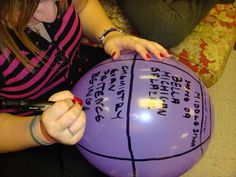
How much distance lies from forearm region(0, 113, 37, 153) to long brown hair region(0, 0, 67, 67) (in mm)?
148

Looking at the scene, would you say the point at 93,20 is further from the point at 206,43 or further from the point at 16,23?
the point at 206,43

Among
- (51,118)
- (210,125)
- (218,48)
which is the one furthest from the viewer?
(218,48)

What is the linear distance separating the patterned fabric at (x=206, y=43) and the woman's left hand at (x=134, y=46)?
1.37 ft

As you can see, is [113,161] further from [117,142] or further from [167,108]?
[167,108]

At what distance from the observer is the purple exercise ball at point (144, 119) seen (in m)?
0.83

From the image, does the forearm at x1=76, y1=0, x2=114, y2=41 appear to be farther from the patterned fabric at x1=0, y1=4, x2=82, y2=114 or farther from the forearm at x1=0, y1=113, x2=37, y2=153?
the forearm at x1=0, y1=113, x2=37, y2=153

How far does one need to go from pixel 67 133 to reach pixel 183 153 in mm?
304

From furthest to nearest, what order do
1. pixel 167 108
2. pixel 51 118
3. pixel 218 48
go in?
1. pixel 218 48
2. pixel 167 108
3. pixel 51 118

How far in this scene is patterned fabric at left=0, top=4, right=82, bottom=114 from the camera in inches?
35.2

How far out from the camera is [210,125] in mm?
940

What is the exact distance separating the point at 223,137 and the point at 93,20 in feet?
3.00

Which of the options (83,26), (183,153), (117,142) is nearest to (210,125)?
(183,153)

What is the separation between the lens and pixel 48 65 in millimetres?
966

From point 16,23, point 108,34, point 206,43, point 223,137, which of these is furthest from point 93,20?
point 223,137
